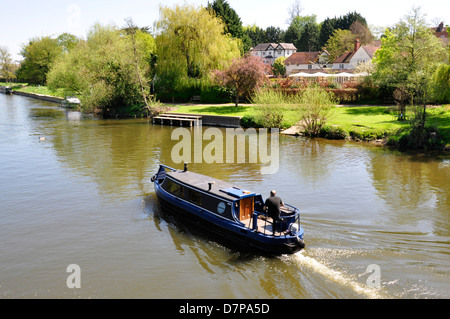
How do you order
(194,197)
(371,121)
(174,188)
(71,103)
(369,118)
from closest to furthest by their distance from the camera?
(194,197)
(174,188)
(371,121)
(369,118)
(71,103)

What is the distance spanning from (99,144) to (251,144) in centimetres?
1283

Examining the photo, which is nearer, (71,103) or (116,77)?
(116,77)

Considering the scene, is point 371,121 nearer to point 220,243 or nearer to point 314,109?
point 314,109

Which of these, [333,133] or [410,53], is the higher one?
[410,53]

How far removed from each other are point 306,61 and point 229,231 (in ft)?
274

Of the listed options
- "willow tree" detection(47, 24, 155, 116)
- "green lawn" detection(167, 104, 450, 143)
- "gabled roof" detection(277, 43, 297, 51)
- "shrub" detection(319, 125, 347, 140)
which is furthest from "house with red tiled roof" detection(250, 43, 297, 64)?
"shrub" detection(319, 125, 347, 140)

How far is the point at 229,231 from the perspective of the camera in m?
13.3

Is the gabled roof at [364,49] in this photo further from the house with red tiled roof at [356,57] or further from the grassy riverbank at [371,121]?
the grassy riverbank at [371,121]

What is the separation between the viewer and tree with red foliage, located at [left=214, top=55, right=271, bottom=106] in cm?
4150

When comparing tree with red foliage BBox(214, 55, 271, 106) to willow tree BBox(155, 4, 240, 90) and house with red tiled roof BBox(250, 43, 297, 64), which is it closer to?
willow tree BBox(155, 4, 240, 90)

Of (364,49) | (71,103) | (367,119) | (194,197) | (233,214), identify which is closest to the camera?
(233,214)

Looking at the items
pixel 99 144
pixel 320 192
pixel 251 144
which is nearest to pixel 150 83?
pixel 99 144

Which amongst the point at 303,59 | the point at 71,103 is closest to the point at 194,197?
the point at 71,103

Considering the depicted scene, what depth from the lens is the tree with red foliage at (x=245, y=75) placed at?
41.5 meters
